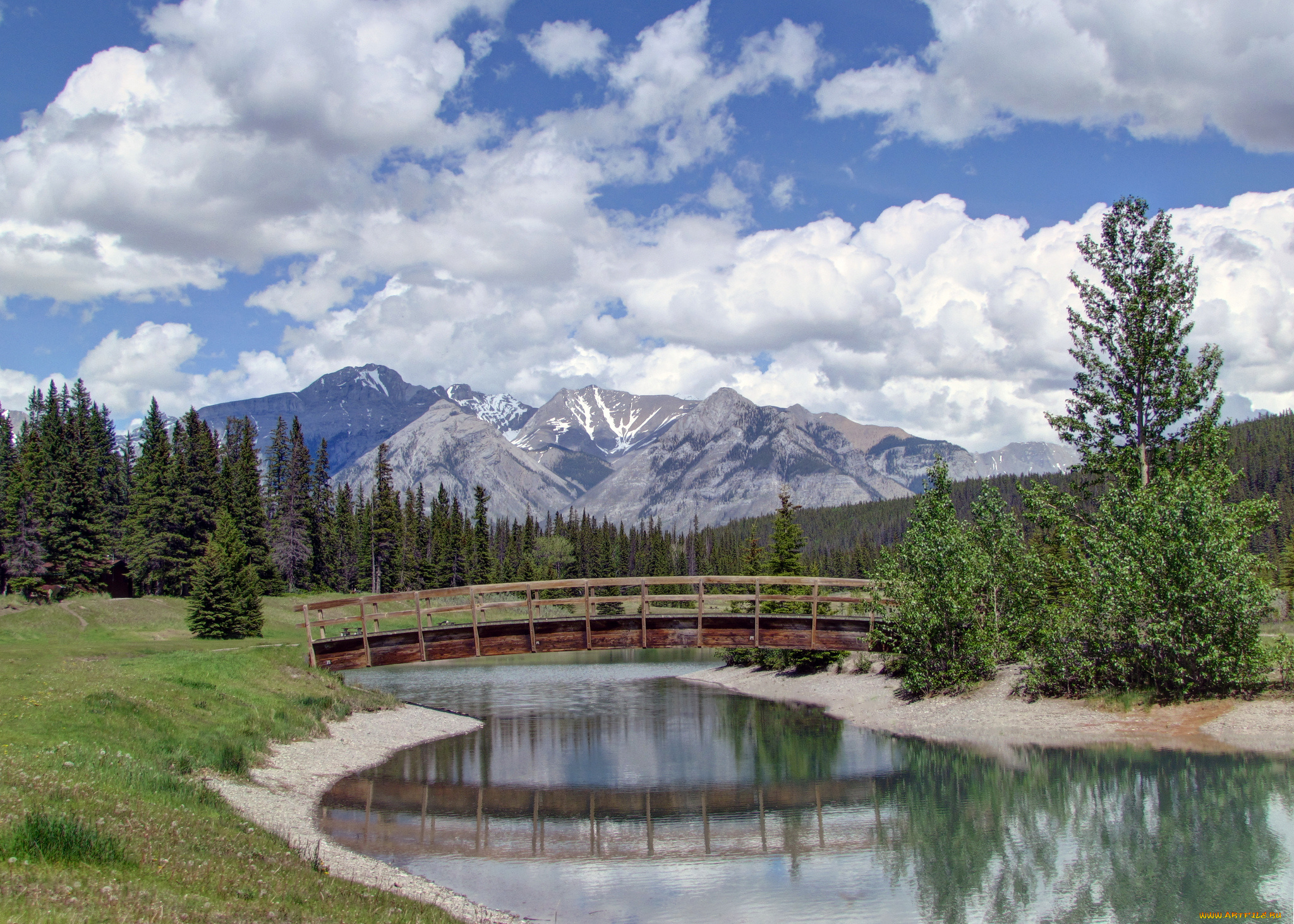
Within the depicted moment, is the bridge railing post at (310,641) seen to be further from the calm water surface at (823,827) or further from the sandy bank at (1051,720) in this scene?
the sandy bank at (1051,720)

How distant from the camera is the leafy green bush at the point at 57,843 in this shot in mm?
10211

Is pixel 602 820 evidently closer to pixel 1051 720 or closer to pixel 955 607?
pixel 1051 720

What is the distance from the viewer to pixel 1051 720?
3806 cm

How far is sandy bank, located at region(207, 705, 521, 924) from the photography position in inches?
690

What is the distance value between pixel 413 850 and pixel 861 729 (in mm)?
25805

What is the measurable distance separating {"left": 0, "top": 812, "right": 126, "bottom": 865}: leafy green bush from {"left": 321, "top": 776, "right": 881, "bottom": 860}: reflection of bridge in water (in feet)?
35.3

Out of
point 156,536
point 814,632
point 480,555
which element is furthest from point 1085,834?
point 480,555

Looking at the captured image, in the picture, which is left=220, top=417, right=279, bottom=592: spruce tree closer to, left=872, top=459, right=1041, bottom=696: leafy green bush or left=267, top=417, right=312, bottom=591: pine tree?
left=267, top=417, right=312, bottom=591: pine tree

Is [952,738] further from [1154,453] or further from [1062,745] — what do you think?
[1154,453]

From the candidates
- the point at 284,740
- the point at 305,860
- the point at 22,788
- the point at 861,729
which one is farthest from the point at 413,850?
the point at 861,729

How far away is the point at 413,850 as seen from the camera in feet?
71.9

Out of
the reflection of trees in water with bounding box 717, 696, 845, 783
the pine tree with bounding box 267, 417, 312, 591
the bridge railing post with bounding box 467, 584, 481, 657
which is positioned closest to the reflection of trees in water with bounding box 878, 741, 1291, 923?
the reflection of trees in water with bounding box 717, 696, 845, 783

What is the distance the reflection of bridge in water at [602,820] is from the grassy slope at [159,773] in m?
4.28

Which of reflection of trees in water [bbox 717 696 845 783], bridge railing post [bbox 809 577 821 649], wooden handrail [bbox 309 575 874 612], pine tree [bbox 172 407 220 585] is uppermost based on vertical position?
pine tree [bbox 172 407 220 585]
